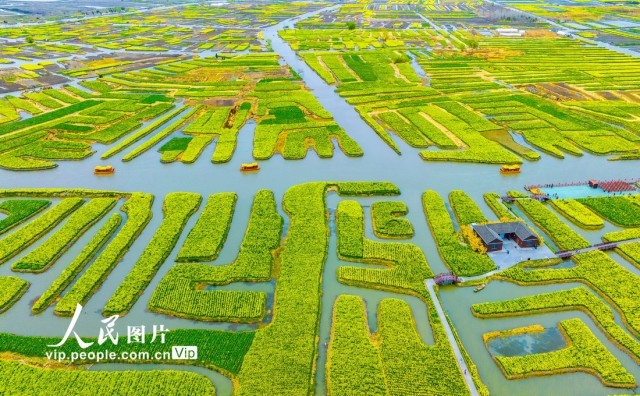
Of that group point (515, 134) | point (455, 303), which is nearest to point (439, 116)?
point (515, 134)

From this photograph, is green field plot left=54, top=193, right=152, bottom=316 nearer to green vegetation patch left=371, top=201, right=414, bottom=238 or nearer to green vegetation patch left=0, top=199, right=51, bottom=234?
green vegetation patch left=0, top=199, right=51, bottom=234

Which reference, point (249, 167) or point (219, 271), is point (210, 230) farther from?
point (249, 167)

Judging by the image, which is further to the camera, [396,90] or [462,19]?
[462,19]

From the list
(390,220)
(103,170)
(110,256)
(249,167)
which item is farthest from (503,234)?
(103,170)

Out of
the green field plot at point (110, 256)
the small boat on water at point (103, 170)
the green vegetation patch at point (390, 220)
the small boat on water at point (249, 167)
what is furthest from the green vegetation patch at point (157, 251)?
the green vegetation patch at point (390, 220)

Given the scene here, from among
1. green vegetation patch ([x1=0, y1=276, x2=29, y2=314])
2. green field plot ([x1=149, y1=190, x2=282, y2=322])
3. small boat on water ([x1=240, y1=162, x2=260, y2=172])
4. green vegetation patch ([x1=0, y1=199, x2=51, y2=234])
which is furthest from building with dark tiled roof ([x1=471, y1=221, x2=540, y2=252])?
green vegetation patch ([x1=0, y1=199, x2=51, y2=234])

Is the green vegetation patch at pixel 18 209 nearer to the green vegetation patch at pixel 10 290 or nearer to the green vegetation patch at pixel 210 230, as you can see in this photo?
the green vegetation patch at pixel 10 290

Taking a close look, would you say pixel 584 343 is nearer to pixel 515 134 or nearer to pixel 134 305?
pixel 134 305

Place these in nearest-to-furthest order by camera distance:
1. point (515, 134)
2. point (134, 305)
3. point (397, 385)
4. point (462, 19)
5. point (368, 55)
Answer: point (397, 385) → point (134, 305) → point (515, 134) → point (368, 55) → point (462, 19)
